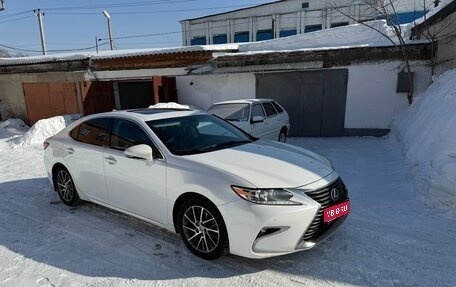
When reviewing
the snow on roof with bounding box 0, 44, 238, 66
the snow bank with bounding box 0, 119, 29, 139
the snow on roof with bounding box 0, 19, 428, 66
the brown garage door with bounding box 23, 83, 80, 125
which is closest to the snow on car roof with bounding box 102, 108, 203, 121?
the snow on roof with bounding box 0, 19, 428, 66

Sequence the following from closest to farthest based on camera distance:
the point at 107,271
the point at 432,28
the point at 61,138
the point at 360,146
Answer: the point at 107,271, the point at 61,138, the point at 360,146, the point at 432,28

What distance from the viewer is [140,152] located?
11.3ft

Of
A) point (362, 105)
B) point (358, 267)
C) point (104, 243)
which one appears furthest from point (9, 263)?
point (362, 105)

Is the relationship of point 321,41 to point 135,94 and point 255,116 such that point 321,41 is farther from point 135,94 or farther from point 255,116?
point 135,94

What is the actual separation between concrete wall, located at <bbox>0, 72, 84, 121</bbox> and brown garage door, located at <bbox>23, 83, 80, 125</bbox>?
66 cm

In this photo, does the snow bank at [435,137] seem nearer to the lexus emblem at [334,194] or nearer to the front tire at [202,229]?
the lexus emblem at [334,194]

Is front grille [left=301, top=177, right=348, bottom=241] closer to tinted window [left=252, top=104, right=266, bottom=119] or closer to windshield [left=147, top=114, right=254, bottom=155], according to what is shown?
windshield [left=147, top=114, right=254, bottom=155]

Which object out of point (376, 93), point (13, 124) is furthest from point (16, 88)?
point (376, 93)

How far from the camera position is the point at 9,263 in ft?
11.0

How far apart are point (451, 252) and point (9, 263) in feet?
14.8

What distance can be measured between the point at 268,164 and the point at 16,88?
17.6 m

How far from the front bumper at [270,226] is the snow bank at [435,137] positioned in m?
2.39

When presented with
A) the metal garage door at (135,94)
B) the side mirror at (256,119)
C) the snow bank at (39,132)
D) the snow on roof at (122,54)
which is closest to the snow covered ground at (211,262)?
the side mirror at (256,119)

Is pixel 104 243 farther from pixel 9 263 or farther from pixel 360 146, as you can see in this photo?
pixel 360 146
